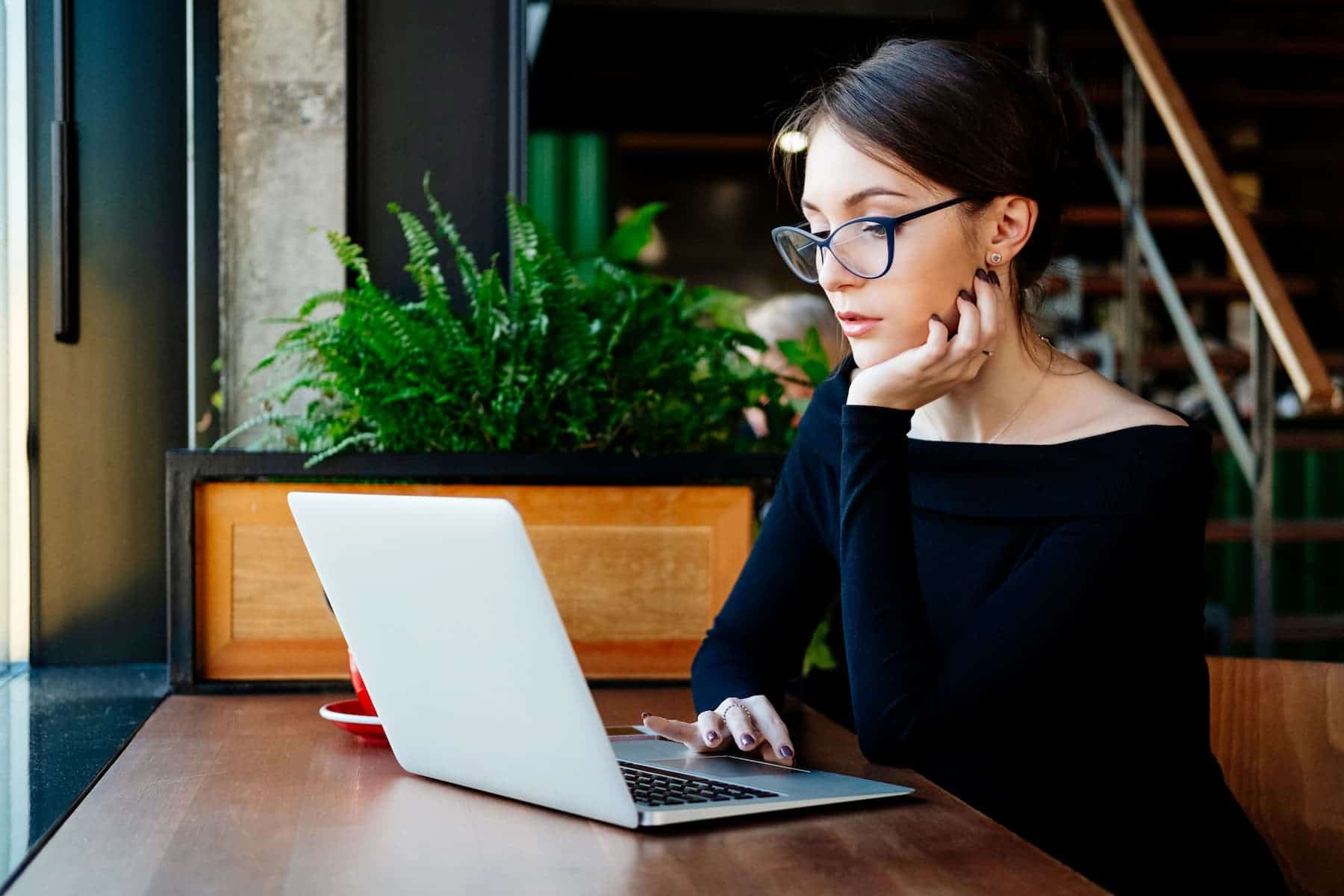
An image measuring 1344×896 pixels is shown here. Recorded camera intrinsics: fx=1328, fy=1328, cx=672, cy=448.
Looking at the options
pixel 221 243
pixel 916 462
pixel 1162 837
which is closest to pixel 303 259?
pixel 221 243

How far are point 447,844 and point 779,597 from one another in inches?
27.2

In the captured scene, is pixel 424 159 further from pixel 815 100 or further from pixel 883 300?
pixel 883 300

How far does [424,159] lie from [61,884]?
5.06 feet

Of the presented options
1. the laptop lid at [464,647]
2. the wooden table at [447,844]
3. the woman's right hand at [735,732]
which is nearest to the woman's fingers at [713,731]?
the woman's right hand at [735,732]

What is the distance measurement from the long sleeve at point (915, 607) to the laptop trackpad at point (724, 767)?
0.42 feet

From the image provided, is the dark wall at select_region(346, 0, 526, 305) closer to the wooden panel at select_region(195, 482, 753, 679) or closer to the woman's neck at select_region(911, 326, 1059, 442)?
the wooden panel at select_region(195, 482, 753, 679)

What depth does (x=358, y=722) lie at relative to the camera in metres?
1.33

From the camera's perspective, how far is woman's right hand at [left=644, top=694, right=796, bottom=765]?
4.20 feet

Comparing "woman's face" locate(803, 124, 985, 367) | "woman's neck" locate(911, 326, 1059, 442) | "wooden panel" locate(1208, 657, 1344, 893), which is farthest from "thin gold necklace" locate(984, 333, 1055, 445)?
"wooden panel" locate(1208, 657, 1344, 893)

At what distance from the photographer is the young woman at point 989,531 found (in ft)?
4.36

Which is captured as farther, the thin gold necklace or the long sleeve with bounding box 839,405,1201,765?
the thin gold necklace

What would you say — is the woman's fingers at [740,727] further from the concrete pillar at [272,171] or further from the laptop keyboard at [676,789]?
the concrete pillar at [272,171]

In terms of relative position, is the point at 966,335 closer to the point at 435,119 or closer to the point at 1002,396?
the point at 1002,396

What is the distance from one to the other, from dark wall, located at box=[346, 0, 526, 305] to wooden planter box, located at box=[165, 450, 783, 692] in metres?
0.51
